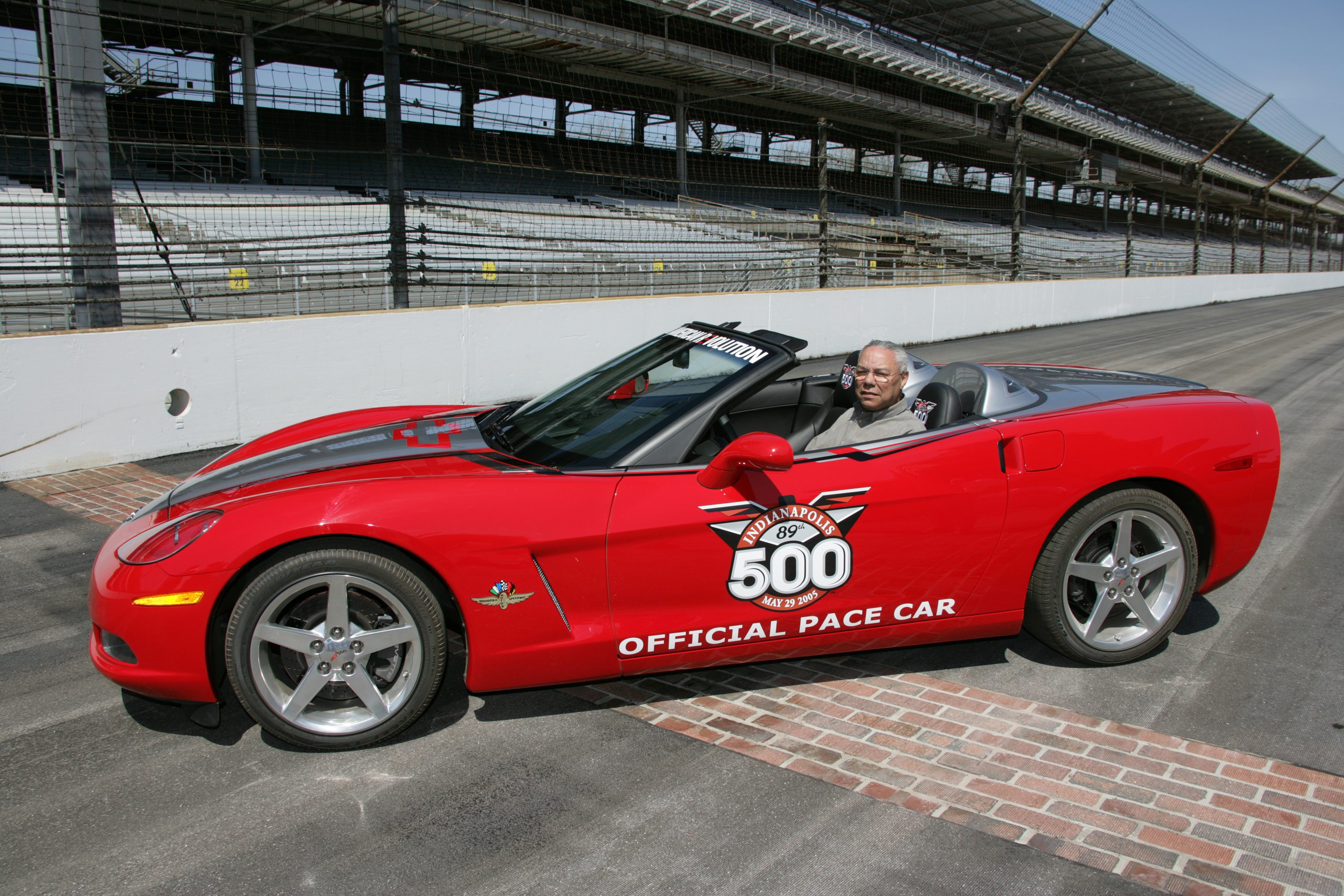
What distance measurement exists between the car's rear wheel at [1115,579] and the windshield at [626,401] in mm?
1296

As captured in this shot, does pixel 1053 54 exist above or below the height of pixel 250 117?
above

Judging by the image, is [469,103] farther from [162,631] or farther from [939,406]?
[162,631]

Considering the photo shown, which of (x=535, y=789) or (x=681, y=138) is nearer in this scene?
(x=535, y=789)

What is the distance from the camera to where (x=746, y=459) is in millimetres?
2896

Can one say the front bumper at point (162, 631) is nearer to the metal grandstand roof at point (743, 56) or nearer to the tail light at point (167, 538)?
the tail light at point (167, 538)

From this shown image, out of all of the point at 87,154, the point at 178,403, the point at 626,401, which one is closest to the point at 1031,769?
the point at 626,401

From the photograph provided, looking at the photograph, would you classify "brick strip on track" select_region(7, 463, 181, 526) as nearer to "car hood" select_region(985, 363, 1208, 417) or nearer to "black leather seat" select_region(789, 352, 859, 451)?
"black leather seat" select_region(789, 352, 859, 451)

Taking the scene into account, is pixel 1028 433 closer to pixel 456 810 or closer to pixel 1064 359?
pixel 456 810

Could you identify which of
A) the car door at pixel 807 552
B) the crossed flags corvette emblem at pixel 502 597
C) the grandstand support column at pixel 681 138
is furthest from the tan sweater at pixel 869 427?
the grandstand support column at pixel 681 138

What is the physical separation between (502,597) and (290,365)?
6.42m

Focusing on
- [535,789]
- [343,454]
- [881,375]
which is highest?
[881,375]

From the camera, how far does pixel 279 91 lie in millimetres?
14055

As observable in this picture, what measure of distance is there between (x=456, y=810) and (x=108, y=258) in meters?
6.91

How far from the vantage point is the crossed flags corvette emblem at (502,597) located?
2.90 meters
